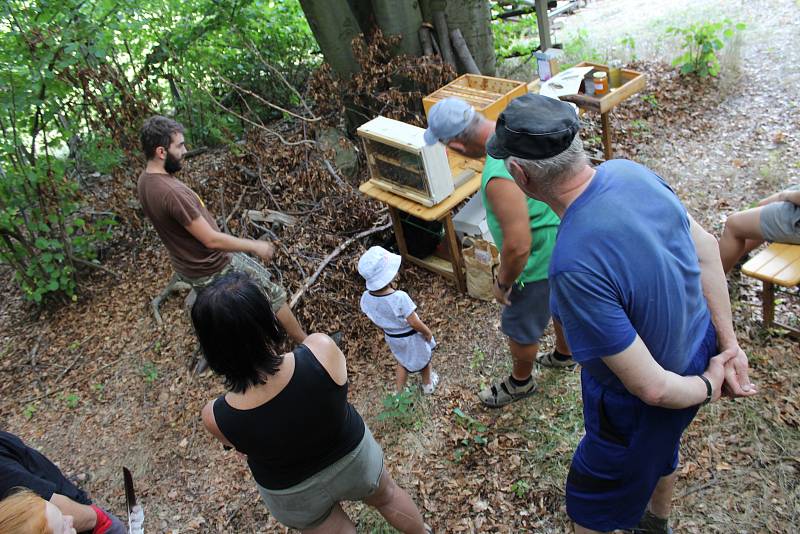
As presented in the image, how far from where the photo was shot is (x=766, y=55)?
699cm

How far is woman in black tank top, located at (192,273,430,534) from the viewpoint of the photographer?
195 centimetres

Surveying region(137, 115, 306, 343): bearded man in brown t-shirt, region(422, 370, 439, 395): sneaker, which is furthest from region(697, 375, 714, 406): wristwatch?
region(137, 115, 306, 343): bearded man in brown t-shirt

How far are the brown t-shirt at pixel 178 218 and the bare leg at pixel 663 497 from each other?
2967 millimetres

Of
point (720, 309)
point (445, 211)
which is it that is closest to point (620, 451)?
point (720, 309)

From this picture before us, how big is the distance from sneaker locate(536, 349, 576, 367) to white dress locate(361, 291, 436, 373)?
768 mm

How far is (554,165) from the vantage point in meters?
1.79

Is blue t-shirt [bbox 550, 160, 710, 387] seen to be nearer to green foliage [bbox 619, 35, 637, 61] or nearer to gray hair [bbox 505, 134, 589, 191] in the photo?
gray hair [bbox 505, 134, 589, 191]

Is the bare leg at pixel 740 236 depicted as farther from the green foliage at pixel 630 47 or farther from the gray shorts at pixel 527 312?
the green foliage at pixel 630 47

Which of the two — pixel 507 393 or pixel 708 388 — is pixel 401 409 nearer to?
pixel 507 393

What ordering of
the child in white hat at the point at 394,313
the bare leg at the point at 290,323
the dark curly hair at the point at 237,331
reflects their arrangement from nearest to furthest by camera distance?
the dark curly hair at the point at 237,331 → the child in white hat at the point at 394,313 → the bare leg at the point at 290,323

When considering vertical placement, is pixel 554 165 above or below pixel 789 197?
above

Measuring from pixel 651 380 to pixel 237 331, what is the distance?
1.34m

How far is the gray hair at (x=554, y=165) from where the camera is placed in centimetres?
179

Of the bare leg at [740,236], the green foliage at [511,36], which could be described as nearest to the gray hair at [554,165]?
the bare leg at [740,236]
